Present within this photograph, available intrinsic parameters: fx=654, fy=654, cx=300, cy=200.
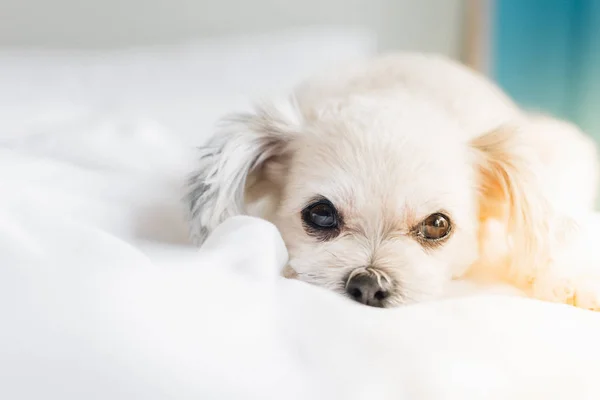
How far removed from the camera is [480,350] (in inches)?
24.9

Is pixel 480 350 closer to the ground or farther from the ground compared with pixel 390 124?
closer to the ground

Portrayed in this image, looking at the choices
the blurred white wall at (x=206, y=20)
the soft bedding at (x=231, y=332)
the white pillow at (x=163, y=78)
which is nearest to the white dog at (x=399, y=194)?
the soft bedding at (x=231, y=332)

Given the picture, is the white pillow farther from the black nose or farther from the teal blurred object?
the black nose

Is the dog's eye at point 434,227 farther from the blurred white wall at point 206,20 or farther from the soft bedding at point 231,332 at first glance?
the blurred white wall at point 206,20

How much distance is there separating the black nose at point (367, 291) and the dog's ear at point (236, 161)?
24cm

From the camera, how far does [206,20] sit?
2.19 m

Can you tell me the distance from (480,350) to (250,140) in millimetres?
547

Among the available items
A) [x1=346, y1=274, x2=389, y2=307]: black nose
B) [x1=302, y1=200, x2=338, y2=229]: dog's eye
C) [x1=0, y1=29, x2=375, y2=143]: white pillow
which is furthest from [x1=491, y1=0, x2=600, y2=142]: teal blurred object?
[x1=346, y1=274, x2=389, y2=307]: black nose

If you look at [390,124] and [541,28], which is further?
[541,28]

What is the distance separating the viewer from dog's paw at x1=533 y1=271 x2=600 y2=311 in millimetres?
906

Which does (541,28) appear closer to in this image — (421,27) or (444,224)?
(421,27)

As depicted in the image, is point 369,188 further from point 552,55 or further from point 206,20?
point 552,55

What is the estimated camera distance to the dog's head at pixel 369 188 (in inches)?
35.7

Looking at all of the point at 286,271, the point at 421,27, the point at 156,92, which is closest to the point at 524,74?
the point at 421,27
